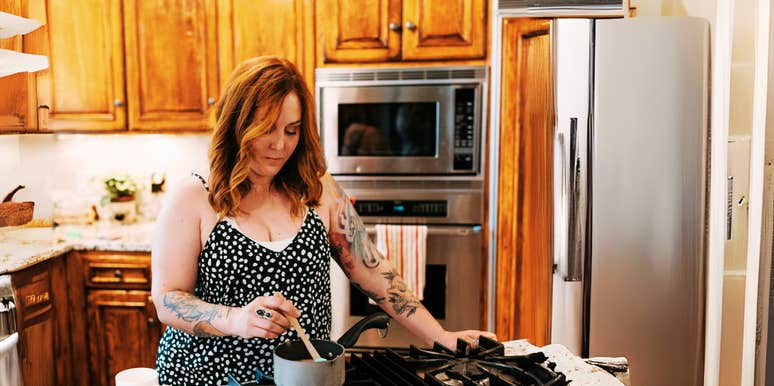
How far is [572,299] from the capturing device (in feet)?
7.92

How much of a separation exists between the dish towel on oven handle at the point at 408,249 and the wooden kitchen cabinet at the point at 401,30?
747mm

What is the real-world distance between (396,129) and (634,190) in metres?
0.99

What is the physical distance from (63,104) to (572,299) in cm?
250

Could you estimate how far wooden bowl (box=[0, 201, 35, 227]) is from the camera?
6.62 feet

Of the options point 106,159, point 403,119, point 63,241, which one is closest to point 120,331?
point 63,241

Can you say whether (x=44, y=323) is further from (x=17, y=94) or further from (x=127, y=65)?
(x=127, y=65)

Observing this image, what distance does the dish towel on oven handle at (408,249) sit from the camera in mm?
2680

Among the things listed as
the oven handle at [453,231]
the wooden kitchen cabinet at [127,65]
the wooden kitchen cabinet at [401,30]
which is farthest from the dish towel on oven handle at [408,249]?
the wooden kitchen cabinet at [127,65]

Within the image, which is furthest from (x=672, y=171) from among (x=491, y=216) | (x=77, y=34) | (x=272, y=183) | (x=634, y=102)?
(x=77, y=34)

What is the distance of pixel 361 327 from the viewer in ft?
3.51

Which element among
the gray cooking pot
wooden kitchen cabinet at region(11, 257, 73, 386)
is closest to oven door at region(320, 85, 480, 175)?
wooden kitchen cabinet at region(11, 257, 73, 386)

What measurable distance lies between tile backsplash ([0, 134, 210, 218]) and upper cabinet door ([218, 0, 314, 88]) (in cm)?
57

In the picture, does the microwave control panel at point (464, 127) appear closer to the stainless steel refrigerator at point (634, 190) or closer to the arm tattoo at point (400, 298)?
the stainless steel refrigerator at point (634, 190)

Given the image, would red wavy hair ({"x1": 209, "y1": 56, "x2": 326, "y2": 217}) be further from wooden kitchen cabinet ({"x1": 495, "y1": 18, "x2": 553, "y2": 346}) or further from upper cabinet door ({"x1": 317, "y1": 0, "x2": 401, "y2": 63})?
upper cabinet door ({"x1": 317, "y1": 0, "x2": 401, "y2": 63})
